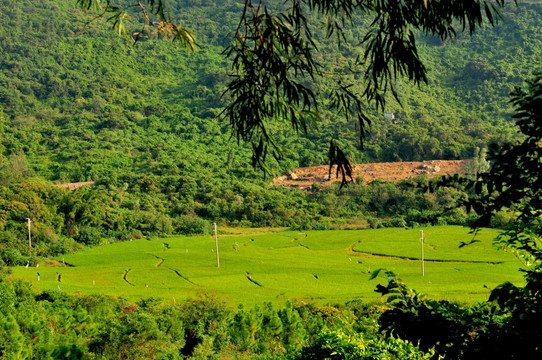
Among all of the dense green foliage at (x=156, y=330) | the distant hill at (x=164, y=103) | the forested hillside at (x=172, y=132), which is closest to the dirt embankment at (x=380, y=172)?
the distant hill at (x=164, y=103)

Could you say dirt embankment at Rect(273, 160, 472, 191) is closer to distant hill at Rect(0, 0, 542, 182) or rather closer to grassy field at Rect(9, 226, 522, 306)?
distant hill at Rect(0, 0, 542, 182)

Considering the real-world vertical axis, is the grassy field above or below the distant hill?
below

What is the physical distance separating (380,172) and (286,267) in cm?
3482

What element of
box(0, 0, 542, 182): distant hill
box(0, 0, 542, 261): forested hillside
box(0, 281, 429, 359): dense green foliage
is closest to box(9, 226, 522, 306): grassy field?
box(0, 281, 429, 359): dense green foliage

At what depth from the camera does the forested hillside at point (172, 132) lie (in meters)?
45.9

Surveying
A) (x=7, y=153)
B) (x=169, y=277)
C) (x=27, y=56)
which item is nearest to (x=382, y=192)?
(x=169, y=277)

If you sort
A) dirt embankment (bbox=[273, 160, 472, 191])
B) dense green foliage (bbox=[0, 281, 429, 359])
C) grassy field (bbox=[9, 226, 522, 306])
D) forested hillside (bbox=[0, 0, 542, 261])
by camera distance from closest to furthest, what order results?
dense green foliage (bbox=[0, 281, 429, 359]), grassy field (bbox=[9, 226, 522, 306]), forested hillside (bbox=[0, 0, 542, 261]), dirt embankment (bbox=[273, 160, 472, 191])

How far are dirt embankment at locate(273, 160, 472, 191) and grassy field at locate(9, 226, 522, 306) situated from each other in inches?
740

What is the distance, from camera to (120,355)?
12.7 metres

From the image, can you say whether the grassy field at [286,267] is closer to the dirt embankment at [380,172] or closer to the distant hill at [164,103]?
the dirt embankment at [380,172]

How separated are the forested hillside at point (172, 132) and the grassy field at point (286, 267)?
5680 mm

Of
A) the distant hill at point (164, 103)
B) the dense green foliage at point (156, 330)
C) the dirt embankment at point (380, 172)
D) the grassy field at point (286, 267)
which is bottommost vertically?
the grassy field at point (286, 267)

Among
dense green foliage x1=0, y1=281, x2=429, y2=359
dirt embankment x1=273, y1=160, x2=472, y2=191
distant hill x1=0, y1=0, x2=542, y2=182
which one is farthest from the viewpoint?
distant hill x1=0, y1=0, x2=542, y2=182

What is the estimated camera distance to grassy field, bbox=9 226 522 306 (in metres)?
24.4
